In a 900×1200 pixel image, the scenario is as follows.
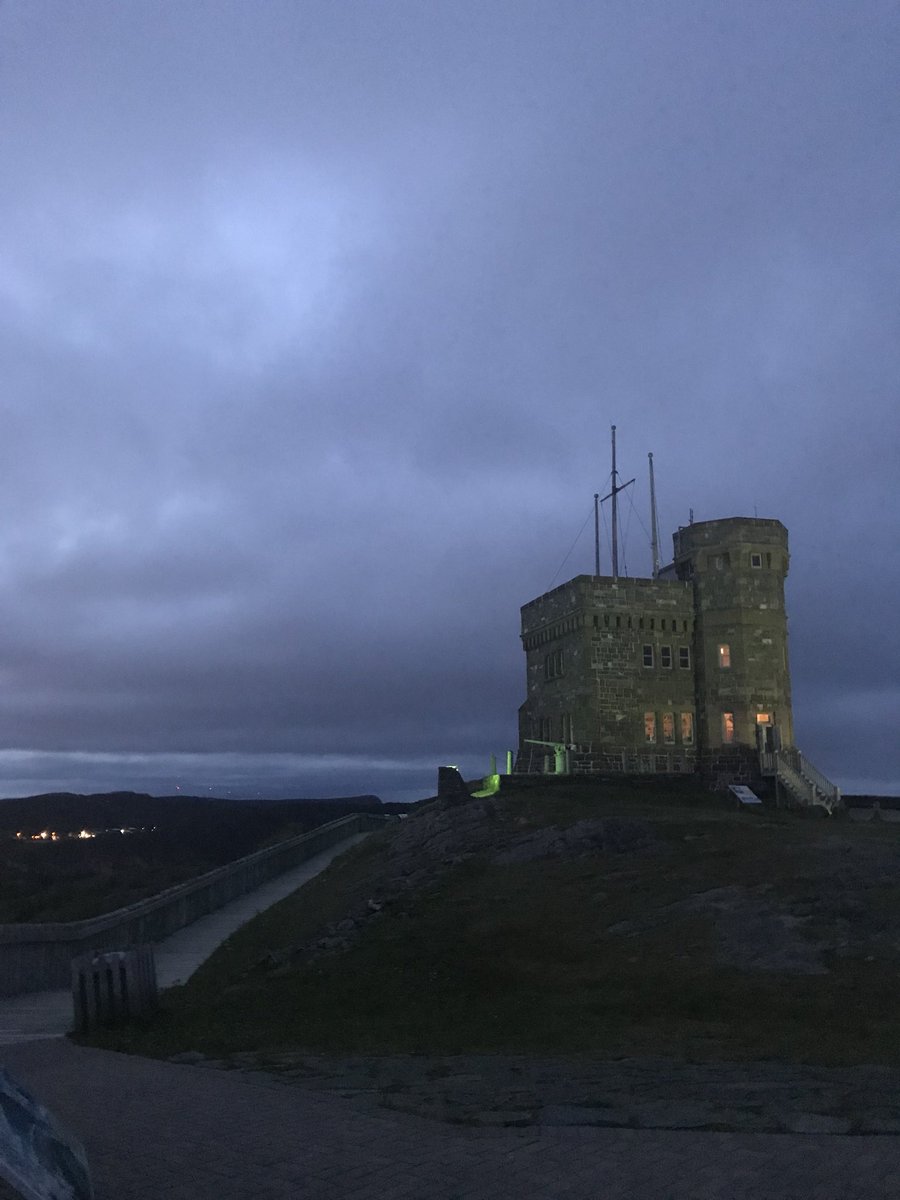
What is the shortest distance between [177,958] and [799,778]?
3107 cm

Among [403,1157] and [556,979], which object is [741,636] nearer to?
[556,979]

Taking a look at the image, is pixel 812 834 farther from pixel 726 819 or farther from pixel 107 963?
pixel 107 963

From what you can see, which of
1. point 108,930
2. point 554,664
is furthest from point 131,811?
point 108,930

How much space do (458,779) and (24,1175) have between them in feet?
121

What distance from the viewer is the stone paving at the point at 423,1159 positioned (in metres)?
6.91

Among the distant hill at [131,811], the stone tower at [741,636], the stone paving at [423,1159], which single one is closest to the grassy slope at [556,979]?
the stone paving at [423,1159]

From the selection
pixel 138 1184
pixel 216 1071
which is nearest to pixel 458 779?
pixel 216 1071

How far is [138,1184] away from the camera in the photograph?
7.31 meters

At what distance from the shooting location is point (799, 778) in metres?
43.5

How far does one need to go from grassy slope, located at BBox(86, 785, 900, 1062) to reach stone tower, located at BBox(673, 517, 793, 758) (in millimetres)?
19062

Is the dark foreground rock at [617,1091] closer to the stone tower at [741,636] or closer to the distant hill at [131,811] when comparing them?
the stone tower at [741,636]

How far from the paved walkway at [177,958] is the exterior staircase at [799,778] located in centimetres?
2143

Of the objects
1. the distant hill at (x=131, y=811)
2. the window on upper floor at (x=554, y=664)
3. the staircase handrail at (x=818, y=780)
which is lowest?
the distant hill at (x=131, y=811)

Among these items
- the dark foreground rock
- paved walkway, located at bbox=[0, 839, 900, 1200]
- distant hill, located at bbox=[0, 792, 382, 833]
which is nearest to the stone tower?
the dark foreground rock
